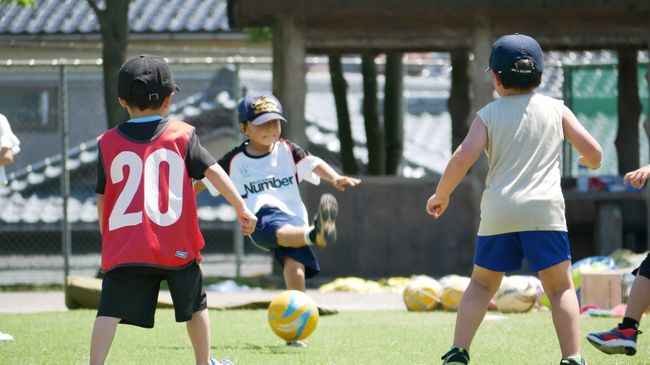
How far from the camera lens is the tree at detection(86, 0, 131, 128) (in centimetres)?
1465

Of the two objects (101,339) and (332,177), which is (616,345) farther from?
(101,339)

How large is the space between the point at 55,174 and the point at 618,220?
805 cm

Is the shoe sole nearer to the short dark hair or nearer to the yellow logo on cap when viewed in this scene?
the short dark hair

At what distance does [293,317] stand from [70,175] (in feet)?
35.3

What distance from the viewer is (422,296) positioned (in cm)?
1072

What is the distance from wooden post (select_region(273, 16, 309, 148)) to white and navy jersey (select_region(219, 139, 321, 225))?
5.59 metres

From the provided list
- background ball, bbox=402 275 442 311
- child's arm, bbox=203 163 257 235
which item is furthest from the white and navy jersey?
child's arm, bbox=203 163 257 235

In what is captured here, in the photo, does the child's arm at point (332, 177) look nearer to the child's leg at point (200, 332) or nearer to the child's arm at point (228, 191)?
the child's arm at point (228, 191)

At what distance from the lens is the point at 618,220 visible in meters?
15.2

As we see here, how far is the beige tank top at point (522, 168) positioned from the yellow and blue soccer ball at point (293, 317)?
194cm

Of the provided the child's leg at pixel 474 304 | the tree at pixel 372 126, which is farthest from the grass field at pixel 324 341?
the tree at pixel 372 126

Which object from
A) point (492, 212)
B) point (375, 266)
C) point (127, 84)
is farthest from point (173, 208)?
point (375, 266)

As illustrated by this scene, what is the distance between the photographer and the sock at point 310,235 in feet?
26.4

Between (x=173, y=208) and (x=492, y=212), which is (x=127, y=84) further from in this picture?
(x=492, y=212)
